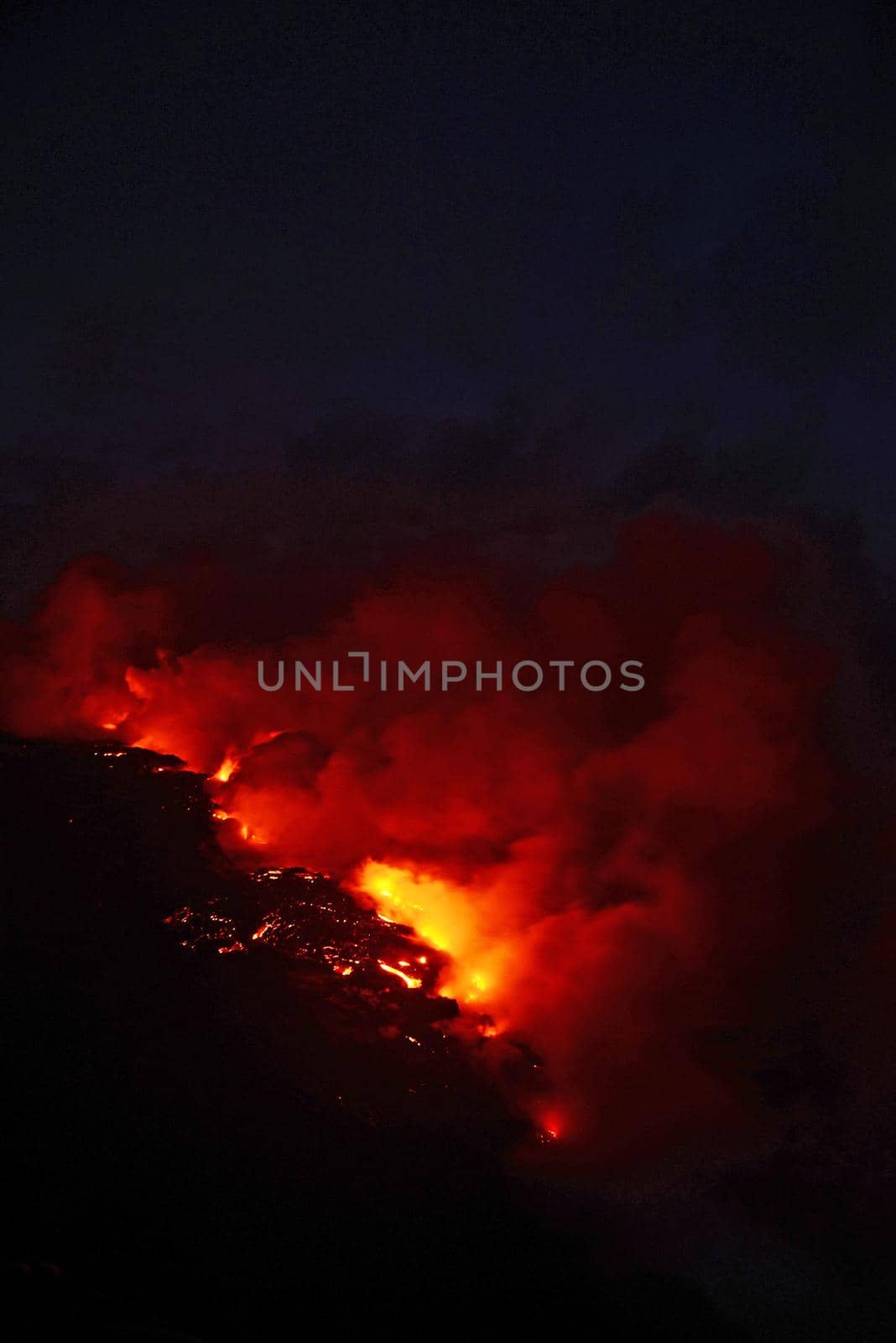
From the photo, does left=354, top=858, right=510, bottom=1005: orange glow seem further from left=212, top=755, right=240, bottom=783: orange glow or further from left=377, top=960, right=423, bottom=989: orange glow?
left=212, top=755, right=240, bottom=783: orange glow

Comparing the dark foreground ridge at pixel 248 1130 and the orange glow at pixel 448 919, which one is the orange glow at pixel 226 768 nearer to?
the dark foreground ridge at pixel 248 1130

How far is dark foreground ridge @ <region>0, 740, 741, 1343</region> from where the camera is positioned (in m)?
7.34

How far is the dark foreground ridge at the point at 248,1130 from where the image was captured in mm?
7336

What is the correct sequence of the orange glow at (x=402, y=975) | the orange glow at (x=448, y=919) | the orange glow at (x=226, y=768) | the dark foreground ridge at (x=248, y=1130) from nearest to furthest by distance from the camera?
the dark foreground ridge at (x=248, y=1130)
the orange glow at (x=402, y=975)
the orange glow at (x=448, y=919)
the orange glow at (x=226, y=768)

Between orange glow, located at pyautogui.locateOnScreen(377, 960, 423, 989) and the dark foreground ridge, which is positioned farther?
orange glow, located at pyautogui.locateOnScreen(377, 960, 423, 989)

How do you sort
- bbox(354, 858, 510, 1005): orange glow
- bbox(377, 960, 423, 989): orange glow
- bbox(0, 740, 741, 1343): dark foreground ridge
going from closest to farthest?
bbox(0, 740, 741, 1343): dark foreground ridge → bbox(377, 960, 423, 989): orange glow → bbox(354, 858, 510, 1005): orange glow

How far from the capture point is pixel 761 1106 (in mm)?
12023

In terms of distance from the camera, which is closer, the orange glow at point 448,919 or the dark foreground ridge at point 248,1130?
the dark foreground ridge at point 248,1130

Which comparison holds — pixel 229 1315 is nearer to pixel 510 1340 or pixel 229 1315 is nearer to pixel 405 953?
pixel 510 1340

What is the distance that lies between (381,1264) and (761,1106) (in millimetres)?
6793

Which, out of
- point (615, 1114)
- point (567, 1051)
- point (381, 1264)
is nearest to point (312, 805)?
point (567, 1051)

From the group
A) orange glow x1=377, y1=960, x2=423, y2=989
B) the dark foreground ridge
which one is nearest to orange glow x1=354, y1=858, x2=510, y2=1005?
orange glow x1=377, y1=960, x2=423, y2=989

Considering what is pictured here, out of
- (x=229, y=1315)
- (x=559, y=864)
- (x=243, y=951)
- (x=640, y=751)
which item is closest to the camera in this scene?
(x=229, y=1315)

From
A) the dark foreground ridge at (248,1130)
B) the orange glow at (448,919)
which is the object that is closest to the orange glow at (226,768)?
the dark foreground ridge at (248,1130)
